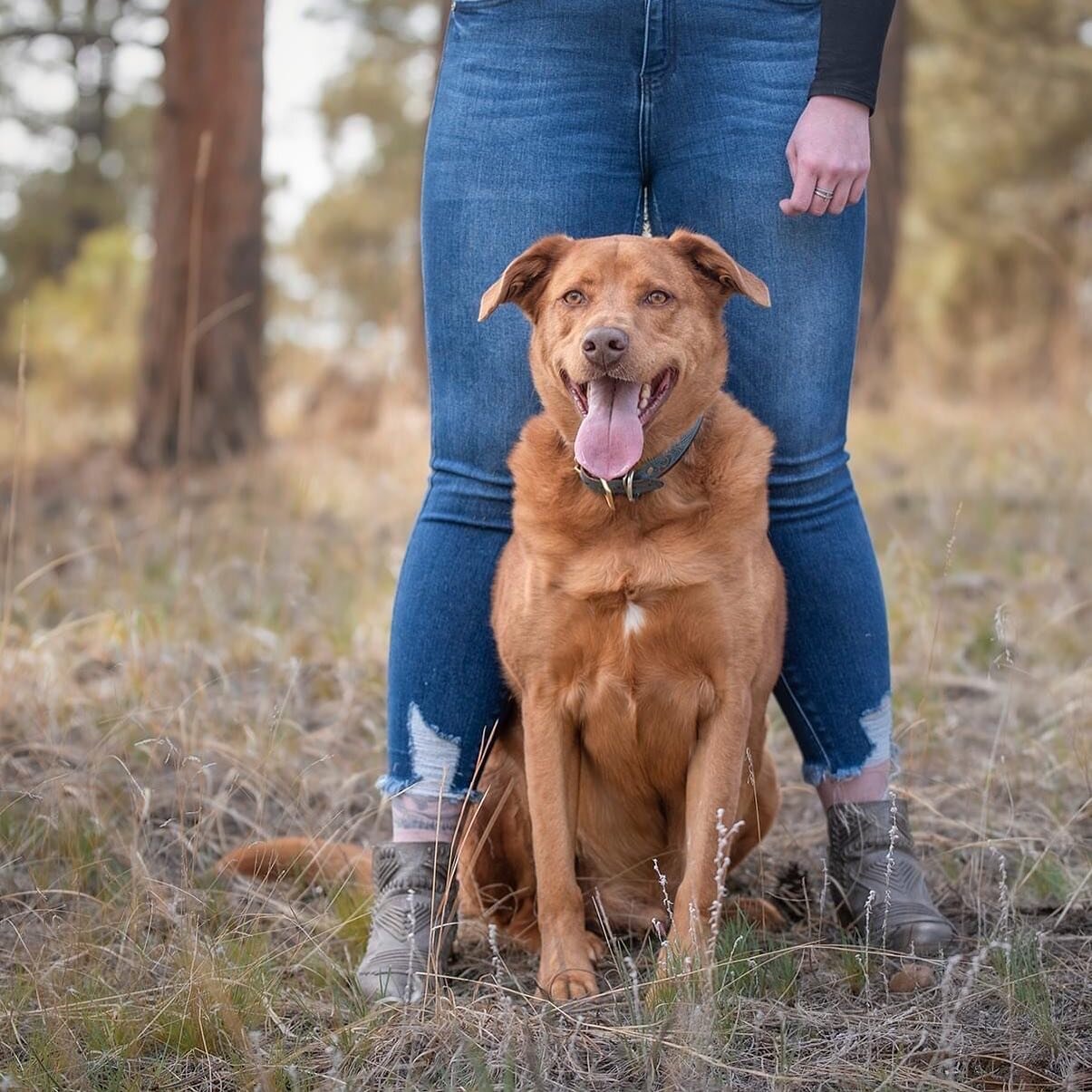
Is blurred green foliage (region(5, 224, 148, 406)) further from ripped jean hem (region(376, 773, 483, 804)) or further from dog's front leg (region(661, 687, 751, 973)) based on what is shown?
dog's front leg (region(661, 687, 751, 973))

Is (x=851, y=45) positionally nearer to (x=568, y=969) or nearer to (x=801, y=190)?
(x=801, y=190)

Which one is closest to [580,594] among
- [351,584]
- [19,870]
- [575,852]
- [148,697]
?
[575,852]

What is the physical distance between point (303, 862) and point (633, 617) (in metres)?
0.99

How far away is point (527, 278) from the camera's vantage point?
8.87ft

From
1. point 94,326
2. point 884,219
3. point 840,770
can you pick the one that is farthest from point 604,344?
point 94,326

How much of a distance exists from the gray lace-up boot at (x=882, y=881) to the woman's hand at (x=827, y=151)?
3.98ft

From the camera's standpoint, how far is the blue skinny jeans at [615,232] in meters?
2.61

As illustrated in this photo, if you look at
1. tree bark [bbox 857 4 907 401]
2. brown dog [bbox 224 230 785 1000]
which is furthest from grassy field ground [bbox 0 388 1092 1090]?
tree bark [bbox 857 4 907 401]

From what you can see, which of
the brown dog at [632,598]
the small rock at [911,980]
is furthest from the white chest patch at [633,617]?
the small rock at [911,980]

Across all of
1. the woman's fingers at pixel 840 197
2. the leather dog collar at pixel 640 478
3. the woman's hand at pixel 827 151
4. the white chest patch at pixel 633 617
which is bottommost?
the white chest patch at pixel 633 617

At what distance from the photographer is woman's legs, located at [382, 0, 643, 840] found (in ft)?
8.56

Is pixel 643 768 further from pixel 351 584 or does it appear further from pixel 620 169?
pixel 351 584

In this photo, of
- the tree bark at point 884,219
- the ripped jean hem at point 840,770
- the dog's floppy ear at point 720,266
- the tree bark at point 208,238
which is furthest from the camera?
the tree bark at point 884,219

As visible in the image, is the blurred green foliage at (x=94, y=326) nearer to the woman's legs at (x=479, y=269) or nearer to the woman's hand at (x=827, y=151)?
Result: the woman's legs at (x=479, y=269)
